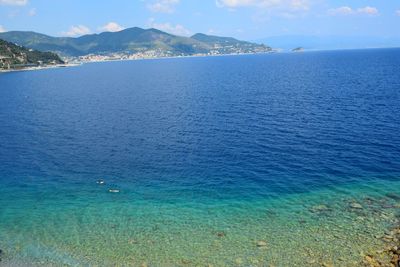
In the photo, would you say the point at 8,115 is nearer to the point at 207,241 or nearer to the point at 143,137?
the point at 143,137

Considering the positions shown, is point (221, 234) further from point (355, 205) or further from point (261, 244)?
point (355, 205)

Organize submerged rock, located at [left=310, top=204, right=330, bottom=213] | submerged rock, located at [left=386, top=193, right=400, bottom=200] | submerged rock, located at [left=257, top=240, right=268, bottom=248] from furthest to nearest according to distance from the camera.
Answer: submerged rock, located at [left=386, top=193, right=400, bottom=200], submerged rock, located at [left=310, top=204, right=330, bottom=213], submerged rock, located at [left=257, top=240, right=268, bottom=248]

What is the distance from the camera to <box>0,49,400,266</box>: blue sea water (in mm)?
33875

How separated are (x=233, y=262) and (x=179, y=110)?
243 feet

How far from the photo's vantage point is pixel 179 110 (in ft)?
337

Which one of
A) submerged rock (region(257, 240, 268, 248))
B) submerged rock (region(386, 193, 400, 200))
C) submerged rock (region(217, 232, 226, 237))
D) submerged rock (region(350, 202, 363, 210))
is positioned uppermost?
submerged rock (region(386, 193, 400, 200))

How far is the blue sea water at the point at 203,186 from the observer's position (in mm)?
33875

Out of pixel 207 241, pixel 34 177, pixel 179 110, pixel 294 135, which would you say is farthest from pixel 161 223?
pixel 179 110

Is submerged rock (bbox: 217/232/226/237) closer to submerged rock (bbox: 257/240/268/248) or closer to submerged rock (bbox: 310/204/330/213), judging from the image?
submerged rock (bbox: 257/240/268/248)

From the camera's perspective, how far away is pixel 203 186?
4869 centimetres

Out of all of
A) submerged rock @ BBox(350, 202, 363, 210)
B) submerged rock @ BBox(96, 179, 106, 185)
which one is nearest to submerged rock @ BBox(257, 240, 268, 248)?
submerged rock @ BBox(350, 202, 363, 210)

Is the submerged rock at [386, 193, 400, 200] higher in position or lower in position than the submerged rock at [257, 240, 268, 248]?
higher

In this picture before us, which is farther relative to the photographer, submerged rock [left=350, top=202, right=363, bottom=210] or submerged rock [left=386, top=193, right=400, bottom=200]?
submerged rock [left=386, top=193, right=400, bottom=200]

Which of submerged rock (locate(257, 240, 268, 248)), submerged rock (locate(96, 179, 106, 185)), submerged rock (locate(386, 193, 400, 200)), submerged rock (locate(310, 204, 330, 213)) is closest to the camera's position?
submerged rock (locate(257, 240, 268, 248))
